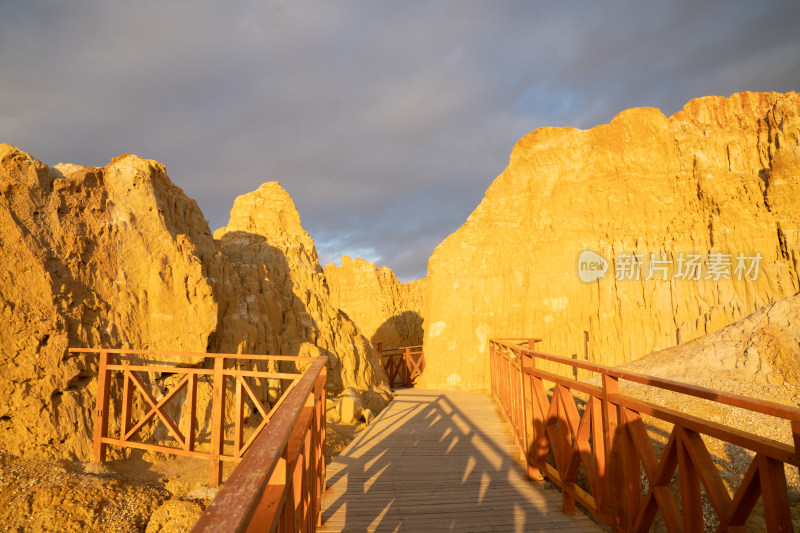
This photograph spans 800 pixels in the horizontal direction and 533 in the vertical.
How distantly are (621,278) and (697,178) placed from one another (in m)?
6.00

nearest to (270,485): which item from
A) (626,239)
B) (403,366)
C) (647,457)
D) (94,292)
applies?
(647,457)

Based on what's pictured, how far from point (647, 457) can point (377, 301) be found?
48064 millimetres

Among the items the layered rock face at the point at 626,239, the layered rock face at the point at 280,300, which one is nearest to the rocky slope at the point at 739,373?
the layered rock face at the point at 626,239

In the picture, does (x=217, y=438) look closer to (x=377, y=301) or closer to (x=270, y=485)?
(x=270, y=485)

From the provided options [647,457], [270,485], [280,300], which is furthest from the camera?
[280,300]

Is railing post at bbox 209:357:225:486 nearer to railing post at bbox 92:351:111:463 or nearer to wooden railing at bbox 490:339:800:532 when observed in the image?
railing post at bbox 92:351:111:463

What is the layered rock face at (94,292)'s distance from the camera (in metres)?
7.98

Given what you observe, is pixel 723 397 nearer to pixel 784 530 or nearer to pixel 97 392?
pixel 784 530

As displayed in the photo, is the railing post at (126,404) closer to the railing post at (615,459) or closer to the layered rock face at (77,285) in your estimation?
the layered rock face at (77,285)

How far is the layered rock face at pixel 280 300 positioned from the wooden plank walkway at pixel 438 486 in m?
8.19

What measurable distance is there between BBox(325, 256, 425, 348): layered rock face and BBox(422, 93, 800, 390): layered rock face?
2639 cm

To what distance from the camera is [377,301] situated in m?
50.8

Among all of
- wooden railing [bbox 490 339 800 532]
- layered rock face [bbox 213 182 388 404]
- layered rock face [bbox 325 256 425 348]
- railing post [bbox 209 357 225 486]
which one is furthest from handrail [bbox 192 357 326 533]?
layered rock face [bbox 325 256 425 348]

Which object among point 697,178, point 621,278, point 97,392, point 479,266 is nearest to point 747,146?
point 697,178
